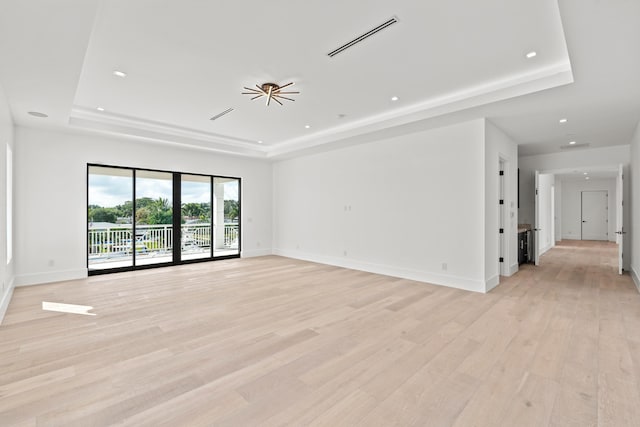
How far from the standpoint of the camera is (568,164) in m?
7.06

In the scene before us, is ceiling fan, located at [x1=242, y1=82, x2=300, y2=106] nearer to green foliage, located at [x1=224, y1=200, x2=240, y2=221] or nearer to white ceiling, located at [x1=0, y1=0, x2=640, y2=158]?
white ceiling, located at [x1=0, y1=0, x2=640, y2=158]

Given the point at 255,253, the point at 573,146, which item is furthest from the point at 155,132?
the point at 573,146

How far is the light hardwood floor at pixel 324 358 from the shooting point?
193 centimetres

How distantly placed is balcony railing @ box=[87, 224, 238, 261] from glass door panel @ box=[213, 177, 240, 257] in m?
0.06

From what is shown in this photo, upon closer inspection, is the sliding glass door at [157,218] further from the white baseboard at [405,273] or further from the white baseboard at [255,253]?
the white baseboard at [405,273]

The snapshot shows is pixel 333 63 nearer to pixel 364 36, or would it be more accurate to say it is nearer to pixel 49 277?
pixel 364 36

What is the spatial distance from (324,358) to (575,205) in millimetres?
14887

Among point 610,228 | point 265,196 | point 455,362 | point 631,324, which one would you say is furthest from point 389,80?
point 610,228

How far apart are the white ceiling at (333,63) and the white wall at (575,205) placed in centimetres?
865

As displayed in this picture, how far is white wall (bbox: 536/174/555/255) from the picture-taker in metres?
9.28

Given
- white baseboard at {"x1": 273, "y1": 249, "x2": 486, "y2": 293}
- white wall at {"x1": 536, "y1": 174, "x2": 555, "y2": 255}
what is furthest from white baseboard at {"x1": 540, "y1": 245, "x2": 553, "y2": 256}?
white baseboard at {"x1": 273, "y1": 249, "x2": 486, "y2": 293}

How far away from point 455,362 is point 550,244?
1039 cm

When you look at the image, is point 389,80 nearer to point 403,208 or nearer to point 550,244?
point 403,208

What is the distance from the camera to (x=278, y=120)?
18.7 feet
